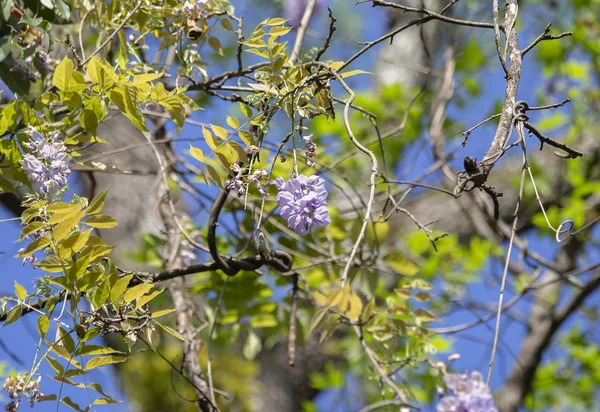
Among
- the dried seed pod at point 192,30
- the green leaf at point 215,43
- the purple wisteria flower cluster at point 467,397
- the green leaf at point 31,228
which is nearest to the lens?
the purple wisteria flower cluster at point 467,397

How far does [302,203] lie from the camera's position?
2.55 ft

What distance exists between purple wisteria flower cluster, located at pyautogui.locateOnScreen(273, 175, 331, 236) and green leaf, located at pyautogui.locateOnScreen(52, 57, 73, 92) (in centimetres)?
34

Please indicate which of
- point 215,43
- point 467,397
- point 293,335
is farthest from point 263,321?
point 467,397

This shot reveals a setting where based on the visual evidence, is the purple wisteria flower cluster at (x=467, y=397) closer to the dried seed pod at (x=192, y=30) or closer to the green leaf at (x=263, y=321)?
the dried seed pod at (x=192, y=30)

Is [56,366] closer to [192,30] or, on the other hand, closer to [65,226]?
[65,226]

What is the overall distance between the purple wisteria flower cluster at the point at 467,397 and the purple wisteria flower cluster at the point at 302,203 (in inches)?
8.2

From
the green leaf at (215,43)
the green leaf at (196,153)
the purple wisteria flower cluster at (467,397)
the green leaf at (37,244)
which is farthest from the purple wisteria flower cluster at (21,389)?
the green leaf at (215,43)

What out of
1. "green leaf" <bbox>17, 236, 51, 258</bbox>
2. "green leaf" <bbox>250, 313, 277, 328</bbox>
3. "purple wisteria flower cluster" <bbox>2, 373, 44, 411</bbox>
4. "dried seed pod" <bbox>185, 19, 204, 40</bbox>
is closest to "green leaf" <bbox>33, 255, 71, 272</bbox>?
"green leaf" <bbox>17, 236, 51, 258</bbox>

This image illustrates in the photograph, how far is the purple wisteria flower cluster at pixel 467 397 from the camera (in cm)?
68

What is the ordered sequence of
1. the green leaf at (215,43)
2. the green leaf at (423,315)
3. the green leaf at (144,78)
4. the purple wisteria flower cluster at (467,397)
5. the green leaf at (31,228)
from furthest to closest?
the green leaf at (423,315) → the green leaf at (215,43) → the green leaf at (144,78) → the green leaf at (31,228) → the purple wisteria flower cluster at (467,397)

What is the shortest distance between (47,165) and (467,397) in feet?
1.83

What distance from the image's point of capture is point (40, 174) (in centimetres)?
89

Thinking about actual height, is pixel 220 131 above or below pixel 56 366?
above

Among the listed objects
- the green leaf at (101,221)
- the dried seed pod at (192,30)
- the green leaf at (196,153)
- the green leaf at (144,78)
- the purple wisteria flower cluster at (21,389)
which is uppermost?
the dried seed pod at (192,30)
